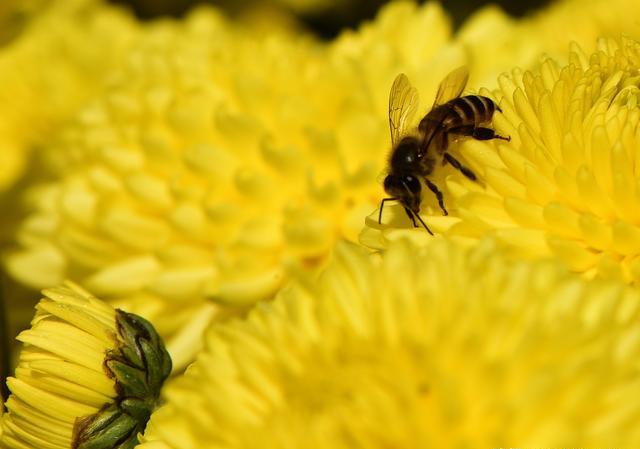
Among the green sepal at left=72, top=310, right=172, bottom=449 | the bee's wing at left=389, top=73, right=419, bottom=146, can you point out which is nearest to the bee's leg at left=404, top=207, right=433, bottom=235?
the bee's wing at left=389, top=73, right=419, bottom=146

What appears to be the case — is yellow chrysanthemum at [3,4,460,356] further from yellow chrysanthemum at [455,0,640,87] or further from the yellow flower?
the yellow flower

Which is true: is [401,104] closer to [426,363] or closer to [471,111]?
[471,111]

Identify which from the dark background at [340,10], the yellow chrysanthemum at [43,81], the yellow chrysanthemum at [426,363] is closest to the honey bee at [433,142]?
the yellow chrysanthemum at [426,363]

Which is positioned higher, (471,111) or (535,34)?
(535,34)

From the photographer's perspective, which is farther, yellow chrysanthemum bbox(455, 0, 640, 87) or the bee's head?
yellow chrysanthemum bbox(455, 0, 640, 87)

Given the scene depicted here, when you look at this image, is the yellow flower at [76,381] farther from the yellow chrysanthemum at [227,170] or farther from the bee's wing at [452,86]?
the bee's wing at [452,86]

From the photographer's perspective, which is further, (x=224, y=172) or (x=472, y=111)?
(x=224, y=172)

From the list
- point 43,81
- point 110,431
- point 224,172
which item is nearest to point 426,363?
point 110,431
